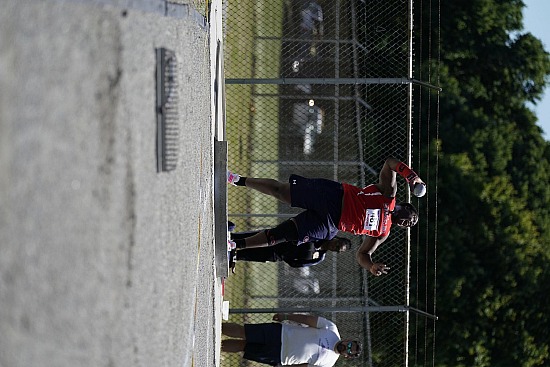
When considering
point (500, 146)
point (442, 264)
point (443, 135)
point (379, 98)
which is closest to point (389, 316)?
point (379, 98)

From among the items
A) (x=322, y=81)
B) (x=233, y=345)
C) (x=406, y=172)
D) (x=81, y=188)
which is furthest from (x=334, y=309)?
(x=81, y=188)

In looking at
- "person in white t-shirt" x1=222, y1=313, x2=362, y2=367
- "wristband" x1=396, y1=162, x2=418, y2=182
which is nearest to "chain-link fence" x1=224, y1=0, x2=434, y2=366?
"person in white t-shirt" x1=222, y1=313, x2=362, y2=367

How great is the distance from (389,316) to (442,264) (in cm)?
608

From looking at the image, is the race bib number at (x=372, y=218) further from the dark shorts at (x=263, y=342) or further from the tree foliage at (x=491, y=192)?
the tree foliage at (x=491, y=192)

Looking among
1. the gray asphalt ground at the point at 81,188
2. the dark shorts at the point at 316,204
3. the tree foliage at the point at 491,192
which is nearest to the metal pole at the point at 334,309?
the dark shorts at the point at 316,204

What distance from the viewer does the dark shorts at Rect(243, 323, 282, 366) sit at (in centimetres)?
959

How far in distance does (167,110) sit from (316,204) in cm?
580

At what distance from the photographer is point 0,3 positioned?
1.75 metres

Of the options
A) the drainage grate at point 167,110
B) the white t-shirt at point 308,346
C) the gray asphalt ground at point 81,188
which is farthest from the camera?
the white t-shirt at point 308,346

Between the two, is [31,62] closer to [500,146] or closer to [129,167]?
[129,167]

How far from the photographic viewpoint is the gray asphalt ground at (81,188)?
1.83 m

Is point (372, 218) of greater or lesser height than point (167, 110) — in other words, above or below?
below

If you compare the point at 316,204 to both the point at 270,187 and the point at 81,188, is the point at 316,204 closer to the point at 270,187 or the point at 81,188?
the point at 270,187

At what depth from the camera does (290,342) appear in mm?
9531
